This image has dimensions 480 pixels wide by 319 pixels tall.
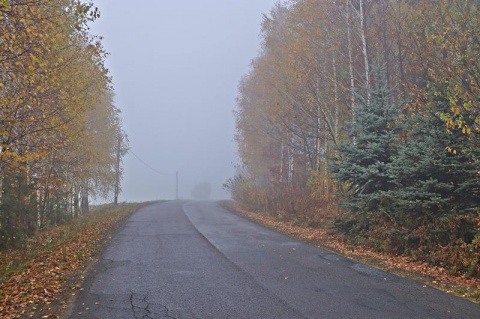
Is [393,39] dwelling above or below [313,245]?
above

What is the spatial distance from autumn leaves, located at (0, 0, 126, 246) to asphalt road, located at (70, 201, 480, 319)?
12.1ft

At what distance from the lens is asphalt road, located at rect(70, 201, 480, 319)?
6141mm

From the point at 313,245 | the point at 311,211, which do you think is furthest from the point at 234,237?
the point at 311,211

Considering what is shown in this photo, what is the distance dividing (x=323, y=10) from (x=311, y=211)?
385 inches

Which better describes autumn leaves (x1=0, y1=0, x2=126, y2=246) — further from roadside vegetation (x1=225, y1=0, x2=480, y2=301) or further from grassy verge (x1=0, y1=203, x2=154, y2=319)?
roadside vegetation (x1=225, y1=0, x2=480, y2=301)

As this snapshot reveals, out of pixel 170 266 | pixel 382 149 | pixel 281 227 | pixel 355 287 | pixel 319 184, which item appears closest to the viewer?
pixel 355 287

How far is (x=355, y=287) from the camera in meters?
7.54

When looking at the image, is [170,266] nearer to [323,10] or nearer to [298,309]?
[298,309]

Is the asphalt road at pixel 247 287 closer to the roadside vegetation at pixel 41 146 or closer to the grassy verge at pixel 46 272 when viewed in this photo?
the grassy verge at pixel 46 272

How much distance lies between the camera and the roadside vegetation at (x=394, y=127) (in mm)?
9930

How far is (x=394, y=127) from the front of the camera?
1341 centimetres

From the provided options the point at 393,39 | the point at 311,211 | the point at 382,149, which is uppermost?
the point at 393,39

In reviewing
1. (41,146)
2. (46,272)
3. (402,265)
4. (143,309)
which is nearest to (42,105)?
(41,146)

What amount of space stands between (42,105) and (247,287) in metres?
7.81
